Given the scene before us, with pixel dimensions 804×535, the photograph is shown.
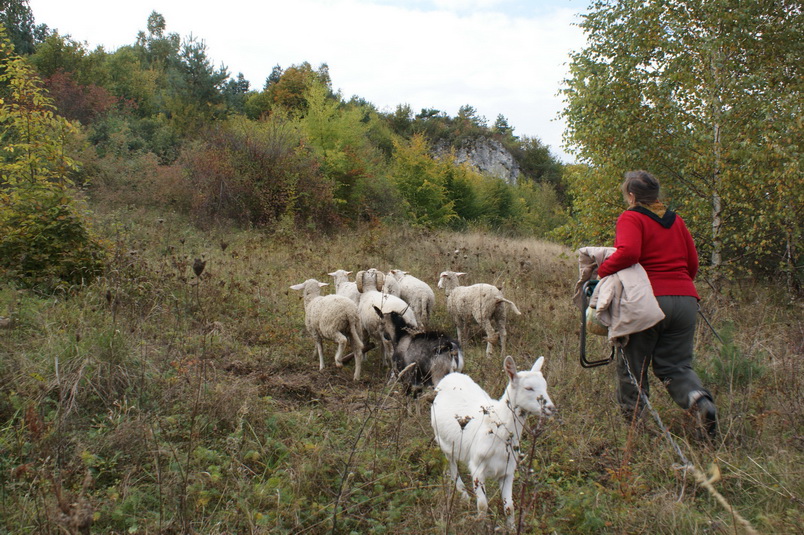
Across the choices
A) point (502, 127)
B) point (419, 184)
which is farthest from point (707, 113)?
point (502, 127)

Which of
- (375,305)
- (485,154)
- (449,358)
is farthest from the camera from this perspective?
(485,154)

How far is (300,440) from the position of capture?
4262 millimetres

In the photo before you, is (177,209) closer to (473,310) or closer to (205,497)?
(473,310)

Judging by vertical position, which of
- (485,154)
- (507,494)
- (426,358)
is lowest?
(507,494)

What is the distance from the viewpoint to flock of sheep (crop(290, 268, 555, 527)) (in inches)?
130

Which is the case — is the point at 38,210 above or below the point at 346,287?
above

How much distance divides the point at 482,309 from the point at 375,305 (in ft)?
5.25

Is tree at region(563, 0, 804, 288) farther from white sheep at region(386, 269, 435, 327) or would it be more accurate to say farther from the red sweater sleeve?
the red sweater sleeve

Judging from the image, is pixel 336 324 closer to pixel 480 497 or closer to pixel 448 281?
pixel 448 281

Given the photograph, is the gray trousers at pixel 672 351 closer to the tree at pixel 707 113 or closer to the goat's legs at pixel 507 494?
the goat's legs at pixel 507 494

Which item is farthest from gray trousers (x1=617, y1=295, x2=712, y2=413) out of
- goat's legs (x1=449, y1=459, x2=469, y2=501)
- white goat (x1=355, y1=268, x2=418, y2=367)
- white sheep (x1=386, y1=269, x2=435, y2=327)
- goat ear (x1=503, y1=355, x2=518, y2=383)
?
white sheep (x1=386, y1=269, x2=435, y2=327)

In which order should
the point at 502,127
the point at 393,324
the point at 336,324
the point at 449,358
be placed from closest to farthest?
the point at 449,358
the point at 393,324
the point at 336,324
the point at 502,127

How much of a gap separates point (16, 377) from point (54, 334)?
847 millimetres

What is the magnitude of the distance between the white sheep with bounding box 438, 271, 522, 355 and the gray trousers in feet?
9.43
